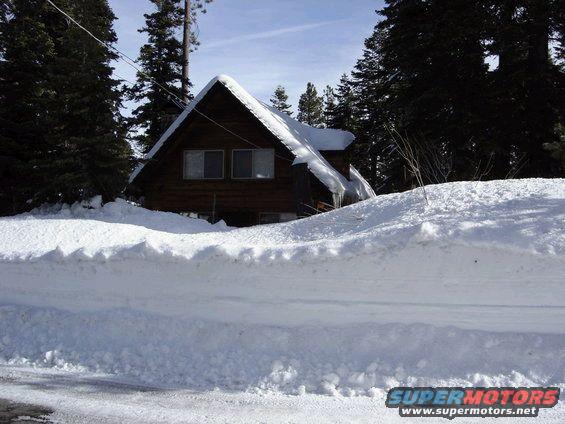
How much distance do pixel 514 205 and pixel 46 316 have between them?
22.4ft

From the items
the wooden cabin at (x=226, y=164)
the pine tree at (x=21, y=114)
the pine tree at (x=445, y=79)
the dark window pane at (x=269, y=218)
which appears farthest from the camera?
the dark window pane at (x=269, y=218)

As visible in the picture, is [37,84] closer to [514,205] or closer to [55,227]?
[55,227]

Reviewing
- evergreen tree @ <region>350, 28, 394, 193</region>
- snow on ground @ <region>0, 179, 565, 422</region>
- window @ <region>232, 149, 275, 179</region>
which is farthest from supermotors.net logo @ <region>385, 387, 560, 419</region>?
window @ <region>232, 149, 275, 179</region>

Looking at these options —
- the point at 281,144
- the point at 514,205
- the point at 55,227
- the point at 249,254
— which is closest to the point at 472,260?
the point at 514,205

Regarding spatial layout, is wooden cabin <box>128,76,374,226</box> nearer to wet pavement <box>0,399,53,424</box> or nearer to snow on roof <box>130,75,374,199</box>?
snow on roof <box>130,75,374,199</box>

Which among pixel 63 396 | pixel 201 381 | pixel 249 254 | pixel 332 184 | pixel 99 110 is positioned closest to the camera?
pixel 63 396

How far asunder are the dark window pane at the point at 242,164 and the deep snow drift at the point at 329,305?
903 centimetres

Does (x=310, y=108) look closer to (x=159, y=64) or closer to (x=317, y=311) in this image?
(x=159, y=64)

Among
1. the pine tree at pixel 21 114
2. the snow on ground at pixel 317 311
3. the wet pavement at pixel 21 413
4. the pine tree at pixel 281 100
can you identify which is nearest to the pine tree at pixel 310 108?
the pine tree at pixel 281 100

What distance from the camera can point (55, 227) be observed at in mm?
10719

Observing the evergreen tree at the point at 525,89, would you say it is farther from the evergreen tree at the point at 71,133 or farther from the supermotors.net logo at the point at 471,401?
the supermotors.net logo at the point at 471,401

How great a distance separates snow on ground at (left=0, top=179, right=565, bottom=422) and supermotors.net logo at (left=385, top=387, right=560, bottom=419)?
139 millimetres

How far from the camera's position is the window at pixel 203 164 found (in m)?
17.1

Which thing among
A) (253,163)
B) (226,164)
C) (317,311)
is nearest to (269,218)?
(253,163)
